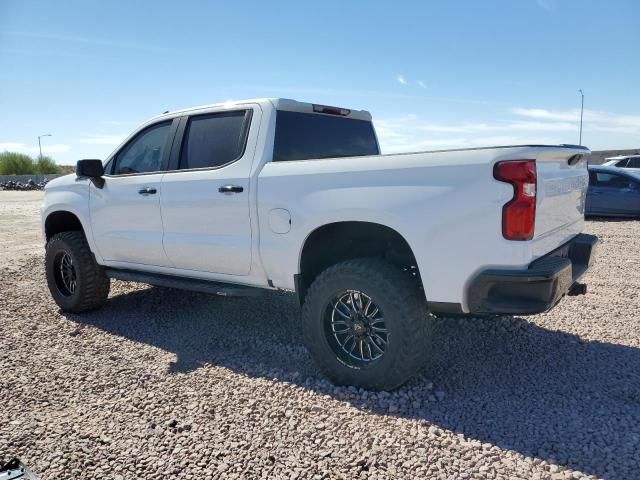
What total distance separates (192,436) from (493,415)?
1.79 m

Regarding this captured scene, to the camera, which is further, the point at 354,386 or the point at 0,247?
the point at 0,247

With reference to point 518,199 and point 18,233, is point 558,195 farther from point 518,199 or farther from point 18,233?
point 18,233

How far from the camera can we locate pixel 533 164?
2918 millimetres

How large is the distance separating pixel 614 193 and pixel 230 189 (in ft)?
36.6

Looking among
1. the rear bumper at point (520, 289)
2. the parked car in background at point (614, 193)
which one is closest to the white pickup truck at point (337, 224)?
the rear bumper at point (520, 289)

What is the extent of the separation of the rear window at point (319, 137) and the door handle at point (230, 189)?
37 centimetres

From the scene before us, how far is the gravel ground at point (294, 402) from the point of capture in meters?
2.73

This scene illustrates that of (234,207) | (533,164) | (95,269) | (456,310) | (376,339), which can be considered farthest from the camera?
(95,269)

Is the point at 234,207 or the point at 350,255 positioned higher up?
the point at 234,207

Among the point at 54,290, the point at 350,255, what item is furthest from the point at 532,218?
the point at 54,290

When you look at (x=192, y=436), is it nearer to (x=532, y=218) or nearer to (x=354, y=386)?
(x=354, y=386)

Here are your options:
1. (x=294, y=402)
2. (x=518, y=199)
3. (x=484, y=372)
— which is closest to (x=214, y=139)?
(x=294, y=402)

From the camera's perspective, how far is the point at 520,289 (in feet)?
9.59

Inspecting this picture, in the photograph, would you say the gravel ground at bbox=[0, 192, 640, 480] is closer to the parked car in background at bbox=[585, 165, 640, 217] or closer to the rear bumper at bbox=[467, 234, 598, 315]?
the rear bumper at bbox=[467, 234, 598, 315]
